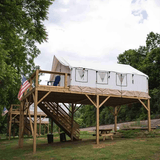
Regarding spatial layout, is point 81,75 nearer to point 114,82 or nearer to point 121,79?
point 114,82

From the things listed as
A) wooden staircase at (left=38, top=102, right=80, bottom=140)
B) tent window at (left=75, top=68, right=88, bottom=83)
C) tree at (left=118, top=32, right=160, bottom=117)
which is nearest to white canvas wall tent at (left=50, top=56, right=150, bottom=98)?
tent window at (left=75, top=68, right=88, bottom=83)

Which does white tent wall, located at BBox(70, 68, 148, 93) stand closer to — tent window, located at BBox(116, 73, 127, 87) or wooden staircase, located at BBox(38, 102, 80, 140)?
tent window, located at BBox(116, 73, 127, 87)

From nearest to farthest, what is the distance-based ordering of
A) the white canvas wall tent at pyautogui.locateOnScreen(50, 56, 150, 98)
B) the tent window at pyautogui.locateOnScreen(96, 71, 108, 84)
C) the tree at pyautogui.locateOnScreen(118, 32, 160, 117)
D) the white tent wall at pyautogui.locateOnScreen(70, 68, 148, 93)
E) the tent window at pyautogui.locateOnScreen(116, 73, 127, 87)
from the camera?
the white canvas wall tent at pyautogui.locateOnScreen(50, 56, 150, 98) → the white tent wall at pyautogui.locateOnScreen(70, 68, 148, 93) → the tent window at pyautogui.locateOnScreen(96, 71, 108, 84) → the tent window at pyautogui.locateOnScreen(116, 73, 127, 87) → the tree at pyautogui.locateOnScreen(118, 32, 160, 117)

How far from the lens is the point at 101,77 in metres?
16.8

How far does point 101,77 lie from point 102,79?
0.18 meters

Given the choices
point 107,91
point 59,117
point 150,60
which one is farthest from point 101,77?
point 150,60

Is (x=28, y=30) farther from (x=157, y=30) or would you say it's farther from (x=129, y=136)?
(x=157, y=30)

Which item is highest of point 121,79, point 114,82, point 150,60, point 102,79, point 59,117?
point 150,60

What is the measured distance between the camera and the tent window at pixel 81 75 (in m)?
15.8

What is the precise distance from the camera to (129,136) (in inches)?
697

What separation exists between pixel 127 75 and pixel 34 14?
31.4ft

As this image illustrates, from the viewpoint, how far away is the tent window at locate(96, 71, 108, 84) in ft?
54.5

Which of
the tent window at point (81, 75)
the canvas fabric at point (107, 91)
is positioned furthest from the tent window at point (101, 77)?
the tent window at point (81, 75)

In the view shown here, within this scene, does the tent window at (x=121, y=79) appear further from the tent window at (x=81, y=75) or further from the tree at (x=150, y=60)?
the tree at (x=150, y=60)
